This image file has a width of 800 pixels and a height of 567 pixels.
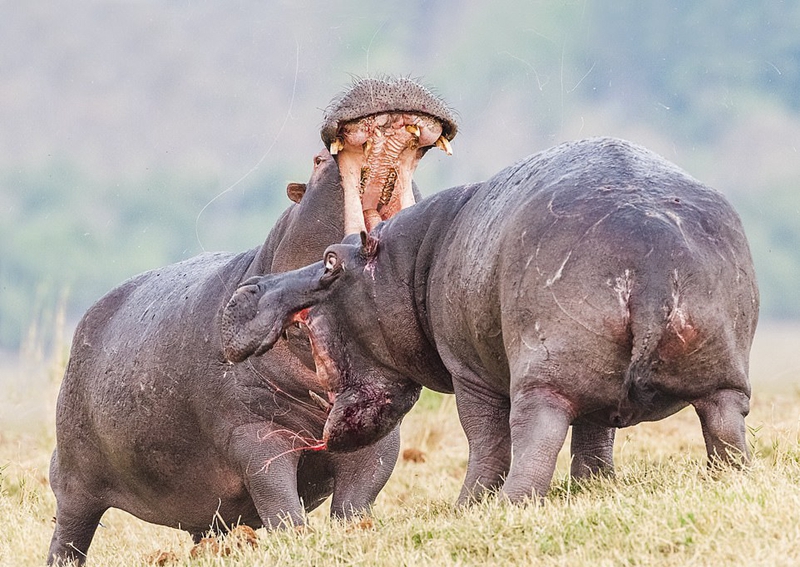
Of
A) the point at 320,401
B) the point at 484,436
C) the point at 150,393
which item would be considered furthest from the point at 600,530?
the point at 150,393

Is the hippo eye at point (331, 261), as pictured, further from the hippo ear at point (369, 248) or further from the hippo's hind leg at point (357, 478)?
the hippo's hind leg at point (357, 478)

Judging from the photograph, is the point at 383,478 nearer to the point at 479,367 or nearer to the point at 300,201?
the point at 300,201

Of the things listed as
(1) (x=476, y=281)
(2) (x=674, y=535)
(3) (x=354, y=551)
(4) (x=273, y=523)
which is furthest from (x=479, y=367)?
(4) (x=273, y=523)

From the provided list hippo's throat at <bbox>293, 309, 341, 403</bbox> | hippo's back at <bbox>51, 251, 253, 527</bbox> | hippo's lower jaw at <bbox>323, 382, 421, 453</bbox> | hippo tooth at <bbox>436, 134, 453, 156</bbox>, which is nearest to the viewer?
hippo's throat at <bbox>293, 309, 341, 403</bbox>

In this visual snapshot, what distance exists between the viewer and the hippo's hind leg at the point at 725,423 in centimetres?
507

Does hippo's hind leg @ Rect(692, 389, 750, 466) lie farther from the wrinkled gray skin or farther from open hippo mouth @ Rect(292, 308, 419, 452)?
open hippo mouth @ Rect(292, 308, 419, 452)

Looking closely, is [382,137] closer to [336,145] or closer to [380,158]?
[380,158]

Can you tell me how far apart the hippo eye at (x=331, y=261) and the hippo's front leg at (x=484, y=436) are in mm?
792

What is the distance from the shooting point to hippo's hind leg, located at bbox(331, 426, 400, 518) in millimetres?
7656

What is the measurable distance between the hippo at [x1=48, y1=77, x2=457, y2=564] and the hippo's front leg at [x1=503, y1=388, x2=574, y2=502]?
2161 mm

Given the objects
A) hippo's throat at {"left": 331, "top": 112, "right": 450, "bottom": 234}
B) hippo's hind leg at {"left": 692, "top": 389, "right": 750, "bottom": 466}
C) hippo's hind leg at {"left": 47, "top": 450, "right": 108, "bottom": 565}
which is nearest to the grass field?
hippo's hind leg at {"left": 692, "top": 389, "right": 750, "bottom": 466}

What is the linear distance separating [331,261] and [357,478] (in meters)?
2.11

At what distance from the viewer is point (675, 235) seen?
4.91 meters

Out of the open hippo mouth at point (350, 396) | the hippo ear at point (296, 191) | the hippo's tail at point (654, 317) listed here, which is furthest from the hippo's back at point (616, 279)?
the hippo ear at point (296, 191)
